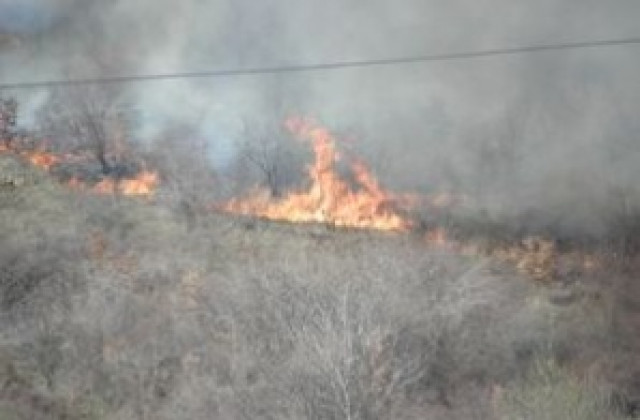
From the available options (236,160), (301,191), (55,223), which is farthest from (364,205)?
(55,223)

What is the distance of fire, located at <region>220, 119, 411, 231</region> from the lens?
4178 cm

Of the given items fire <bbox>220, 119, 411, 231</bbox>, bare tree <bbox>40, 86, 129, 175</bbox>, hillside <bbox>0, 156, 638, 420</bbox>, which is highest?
bare tree <bbox>40, 86, 129, 175</bbox>

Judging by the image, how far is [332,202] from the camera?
139ft

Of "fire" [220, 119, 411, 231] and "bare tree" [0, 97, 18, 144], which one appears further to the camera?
"bare tree" [0, 97, 18, 144]

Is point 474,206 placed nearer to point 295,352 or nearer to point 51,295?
point 295,352

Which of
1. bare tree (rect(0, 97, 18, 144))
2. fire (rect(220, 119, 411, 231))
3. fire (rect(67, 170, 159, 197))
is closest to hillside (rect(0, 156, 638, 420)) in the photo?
fire (rect(67, 170, 159, 197))

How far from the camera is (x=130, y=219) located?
40531 mm

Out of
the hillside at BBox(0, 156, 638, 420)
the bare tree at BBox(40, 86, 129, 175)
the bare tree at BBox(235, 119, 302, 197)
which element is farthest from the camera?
the bare tree at BBox(40, 86, 129, 175)

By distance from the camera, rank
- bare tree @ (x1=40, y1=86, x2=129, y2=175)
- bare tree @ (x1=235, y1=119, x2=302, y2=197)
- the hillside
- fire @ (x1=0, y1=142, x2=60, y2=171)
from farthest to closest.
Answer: bare tree @ (x1=40, y1=86, x2=129, y2=175), fire @ (x1=0, y1=142, x2=60, y2=171), bare tree @ (x1=235, y1=119, x2=302, y2=197), the hillside

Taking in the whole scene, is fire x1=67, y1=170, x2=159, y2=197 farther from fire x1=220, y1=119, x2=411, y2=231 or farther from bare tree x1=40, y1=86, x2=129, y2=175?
fire x1=220, y1=119, x2=411, y2=231

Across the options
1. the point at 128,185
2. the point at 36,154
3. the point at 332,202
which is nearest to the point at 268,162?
the point at 332,202

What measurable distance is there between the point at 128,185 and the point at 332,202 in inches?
342

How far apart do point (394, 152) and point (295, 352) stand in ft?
49.9

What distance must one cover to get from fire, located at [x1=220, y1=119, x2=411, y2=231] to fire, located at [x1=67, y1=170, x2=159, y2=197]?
133 inches
